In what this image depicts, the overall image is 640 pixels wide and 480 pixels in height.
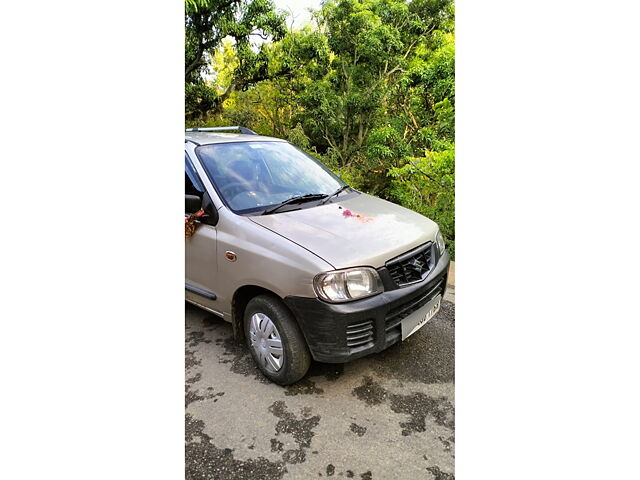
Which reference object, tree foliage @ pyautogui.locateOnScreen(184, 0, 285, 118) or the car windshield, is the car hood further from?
tree foliage @ pyautogui.locateOnScreen(184, 0, 285, 118)

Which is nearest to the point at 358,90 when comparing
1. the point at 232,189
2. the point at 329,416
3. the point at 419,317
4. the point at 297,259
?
the point at 232,189

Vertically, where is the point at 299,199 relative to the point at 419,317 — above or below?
above

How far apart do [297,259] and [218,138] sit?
1.04m

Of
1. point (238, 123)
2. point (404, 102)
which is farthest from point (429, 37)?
point (238, 123)

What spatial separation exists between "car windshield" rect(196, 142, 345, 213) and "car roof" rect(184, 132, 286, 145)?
4 centimetres

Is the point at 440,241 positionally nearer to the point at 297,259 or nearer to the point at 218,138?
the point at 297,259

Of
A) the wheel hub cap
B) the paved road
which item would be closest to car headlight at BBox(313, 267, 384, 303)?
the wheel hub cap

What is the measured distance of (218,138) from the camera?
210 centimetres

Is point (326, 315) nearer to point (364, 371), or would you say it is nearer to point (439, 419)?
point (364, 371)

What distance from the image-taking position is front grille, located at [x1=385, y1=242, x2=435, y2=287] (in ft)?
5.10

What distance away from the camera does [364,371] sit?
1.70 m

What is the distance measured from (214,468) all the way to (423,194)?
61.6 inches

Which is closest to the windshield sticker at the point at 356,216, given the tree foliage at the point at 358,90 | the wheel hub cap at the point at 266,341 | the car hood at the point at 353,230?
the car hood at the point at 353,230

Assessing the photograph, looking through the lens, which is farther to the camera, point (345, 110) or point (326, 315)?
point (345, 110)
